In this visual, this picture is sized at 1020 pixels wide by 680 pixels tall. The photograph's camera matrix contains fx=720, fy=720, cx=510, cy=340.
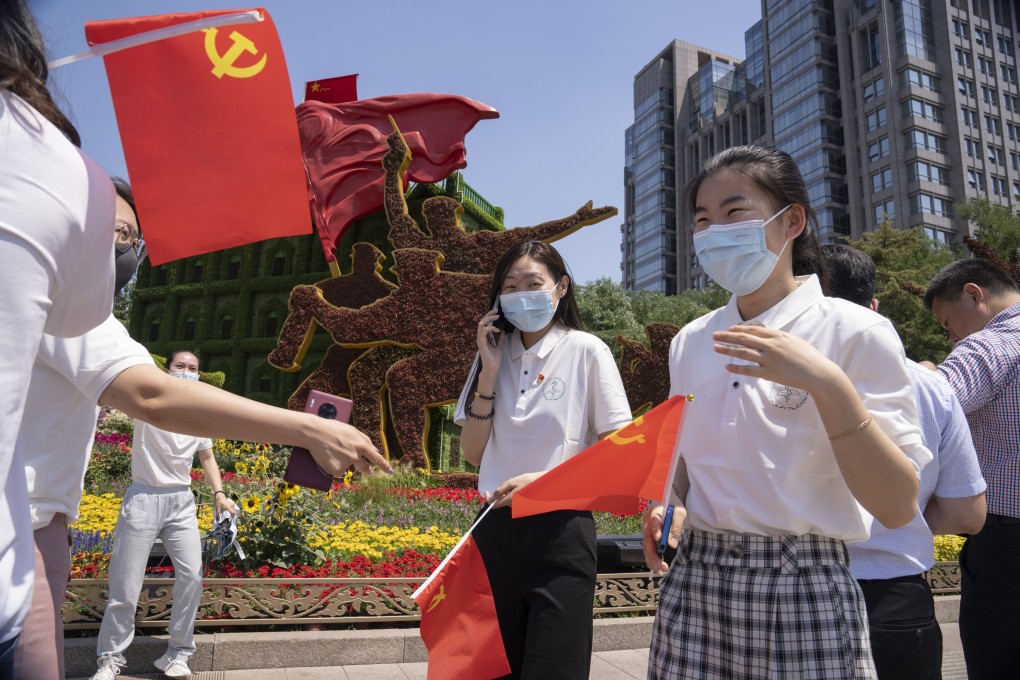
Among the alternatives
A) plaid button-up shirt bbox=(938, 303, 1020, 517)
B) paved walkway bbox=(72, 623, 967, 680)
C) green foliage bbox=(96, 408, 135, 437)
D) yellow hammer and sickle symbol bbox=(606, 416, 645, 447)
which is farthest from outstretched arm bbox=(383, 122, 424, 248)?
yellow hammer and sickle symbol bbox=(606, 416, 645, 447)

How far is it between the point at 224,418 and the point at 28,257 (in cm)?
49

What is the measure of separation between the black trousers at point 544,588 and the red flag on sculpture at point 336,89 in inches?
622

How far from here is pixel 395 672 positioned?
4.45 metres

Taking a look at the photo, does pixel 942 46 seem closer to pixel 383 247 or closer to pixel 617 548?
pixel 383 247

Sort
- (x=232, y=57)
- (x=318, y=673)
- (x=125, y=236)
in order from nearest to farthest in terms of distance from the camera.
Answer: (x=232, y=57)
(x=125, y=236)
(x=318, y=673)

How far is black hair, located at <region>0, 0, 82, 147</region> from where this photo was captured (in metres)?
1.10

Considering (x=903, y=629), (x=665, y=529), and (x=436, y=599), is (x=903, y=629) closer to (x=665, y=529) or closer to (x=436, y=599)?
(x=665, y=529)

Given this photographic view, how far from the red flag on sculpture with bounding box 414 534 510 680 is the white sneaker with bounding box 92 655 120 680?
100 inches

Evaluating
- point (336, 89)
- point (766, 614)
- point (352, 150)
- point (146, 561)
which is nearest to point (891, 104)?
point (336, 89)

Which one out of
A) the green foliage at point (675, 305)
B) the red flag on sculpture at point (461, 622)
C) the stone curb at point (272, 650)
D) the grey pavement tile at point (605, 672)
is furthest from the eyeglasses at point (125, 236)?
the green foliage at point (675, 305)

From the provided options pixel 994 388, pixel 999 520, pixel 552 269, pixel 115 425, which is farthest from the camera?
pixel 115 425

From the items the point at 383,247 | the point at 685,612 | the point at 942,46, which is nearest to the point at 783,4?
the point at 942,46

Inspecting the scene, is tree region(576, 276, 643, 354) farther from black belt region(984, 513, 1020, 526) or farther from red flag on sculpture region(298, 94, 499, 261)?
black belt region(984, 513, 1020, 526)

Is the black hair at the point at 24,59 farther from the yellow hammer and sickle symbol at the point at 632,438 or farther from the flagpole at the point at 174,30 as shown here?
the yellow hammer and sickle symbol at the point at 632,438
